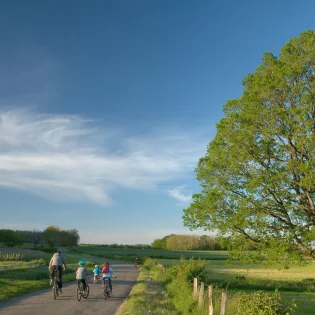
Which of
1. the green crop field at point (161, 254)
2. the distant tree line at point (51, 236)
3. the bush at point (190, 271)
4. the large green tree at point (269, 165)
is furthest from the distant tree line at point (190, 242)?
the large green tree at point (269, 165)

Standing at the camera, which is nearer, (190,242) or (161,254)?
(161,254)

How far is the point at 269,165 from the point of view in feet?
69.3

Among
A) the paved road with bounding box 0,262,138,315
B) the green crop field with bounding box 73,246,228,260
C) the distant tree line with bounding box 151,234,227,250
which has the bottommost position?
the green crop field with bounding box 73,246,228,260

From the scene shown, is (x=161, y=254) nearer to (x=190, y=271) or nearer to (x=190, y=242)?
(x=190, y=242)

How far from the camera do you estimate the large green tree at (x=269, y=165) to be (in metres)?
19.4

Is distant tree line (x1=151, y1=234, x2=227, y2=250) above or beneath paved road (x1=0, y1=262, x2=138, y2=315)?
above

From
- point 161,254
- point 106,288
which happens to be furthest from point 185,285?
point 161,254

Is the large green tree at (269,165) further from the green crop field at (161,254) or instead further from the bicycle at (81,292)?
the green crop field at (161,254)

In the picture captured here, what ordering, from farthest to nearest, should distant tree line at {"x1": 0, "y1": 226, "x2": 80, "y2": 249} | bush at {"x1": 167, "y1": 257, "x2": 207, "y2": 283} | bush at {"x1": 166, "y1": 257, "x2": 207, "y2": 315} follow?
distant tree line at {"x1": 0, "y1": 226, "x2": 80, "y2": 249} < bush at {"x1": 167, "y1": 257, "x2": 207, "y2": 283} < bush at {"x1": 166, "y1": 257, "x2": 207, "y2": 315}

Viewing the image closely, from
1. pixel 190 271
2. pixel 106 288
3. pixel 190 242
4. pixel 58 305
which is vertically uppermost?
pixel 190 242

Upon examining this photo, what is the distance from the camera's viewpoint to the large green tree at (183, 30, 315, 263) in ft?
63.7

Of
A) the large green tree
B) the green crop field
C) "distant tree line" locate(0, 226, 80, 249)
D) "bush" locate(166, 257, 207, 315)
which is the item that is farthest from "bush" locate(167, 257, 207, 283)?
"distant tree line" locate(0, 226, 80, 249)

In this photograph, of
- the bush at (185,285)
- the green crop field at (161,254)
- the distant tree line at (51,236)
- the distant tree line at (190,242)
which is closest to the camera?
the bush at (185,285)

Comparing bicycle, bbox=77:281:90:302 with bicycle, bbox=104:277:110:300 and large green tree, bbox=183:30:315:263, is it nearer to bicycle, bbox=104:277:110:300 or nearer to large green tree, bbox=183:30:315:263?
bicycle, bbox=104:277:110:300
